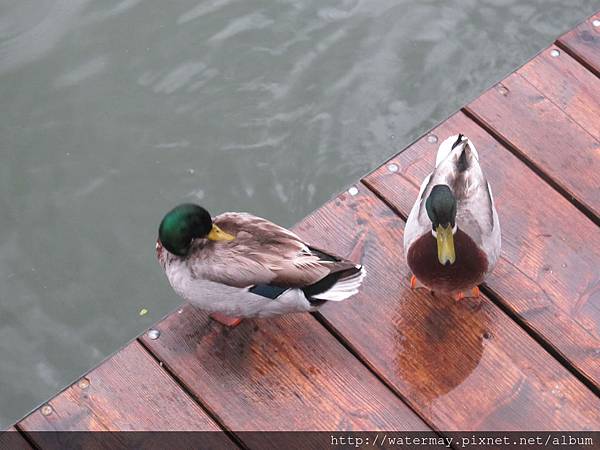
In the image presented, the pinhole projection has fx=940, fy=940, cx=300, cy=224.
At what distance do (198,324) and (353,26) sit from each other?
7.37ft

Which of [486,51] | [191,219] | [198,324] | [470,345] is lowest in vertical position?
[486,51]

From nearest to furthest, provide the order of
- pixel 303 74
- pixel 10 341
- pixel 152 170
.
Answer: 1. pixel 10 341
2. pixel 152 170
3. pixel 303 74

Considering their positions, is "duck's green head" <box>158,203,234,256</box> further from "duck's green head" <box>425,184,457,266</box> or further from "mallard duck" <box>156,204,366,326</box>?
"duck's green head" <box>425,184,457,266</box>

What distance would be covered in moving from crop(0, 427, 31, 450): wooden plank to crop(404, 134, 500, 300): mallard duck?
134 cm

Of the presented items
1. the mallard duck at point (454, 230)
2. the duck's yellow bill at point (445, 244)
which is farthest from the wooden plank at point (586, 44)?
the duck's yellow bill at point (445, 244)

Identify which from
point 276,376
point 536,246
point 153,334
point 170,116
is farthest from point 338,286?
point 170,116

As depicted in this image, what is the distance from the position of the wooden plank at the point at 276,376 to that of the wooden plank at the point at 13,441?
0.48m

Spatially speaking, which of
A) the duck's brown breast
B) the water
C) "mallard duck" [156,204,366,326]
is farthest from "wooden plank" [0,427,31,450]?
the duck's brown breast

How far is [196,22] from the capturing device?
4.80m

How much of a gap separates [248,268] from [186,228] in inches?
9.1

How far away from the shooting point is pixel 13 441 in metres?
2.93

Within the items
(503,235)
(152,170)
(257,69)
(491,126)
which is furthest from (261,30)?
(503,235)

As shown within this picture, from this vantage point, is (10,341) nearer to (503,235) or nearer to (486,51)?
(503,235)

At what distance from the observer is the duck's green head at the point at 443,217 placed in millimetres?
2816
